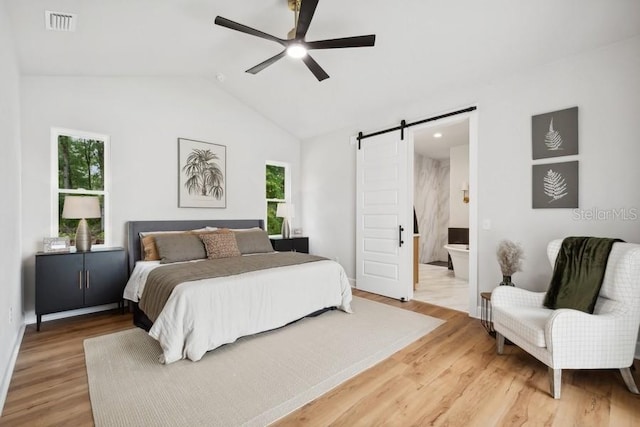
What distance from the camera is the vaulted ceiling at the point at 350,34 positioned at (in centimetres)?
253

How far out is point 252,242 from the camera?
14.0 ft

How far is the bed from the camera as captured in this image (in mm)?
2426

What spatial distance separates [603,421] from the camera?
1771mm

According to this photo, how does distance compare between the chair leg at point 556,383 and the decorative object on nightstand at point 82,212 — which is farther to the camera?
the decorative object on nightstand at point 82,212

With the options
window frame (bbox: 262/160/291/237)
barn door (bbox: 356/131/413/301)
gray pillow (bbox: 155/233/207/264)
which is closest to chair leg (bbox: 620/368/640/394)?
barn door (bbox: 356/131/413/301)

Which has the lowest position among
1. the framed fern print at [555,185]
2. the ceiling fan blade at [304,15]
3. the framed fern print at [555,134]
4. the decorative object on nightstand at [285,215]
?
the decorative object on nightstand at [285,215]

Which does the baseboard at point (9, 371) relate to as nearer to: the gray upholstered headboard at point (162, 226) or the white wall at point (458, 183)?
the gray upholstered headboard at point (162, 226)

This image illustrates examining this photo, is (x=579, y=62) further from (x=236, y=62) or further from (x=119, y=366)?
(x=119, y=366)

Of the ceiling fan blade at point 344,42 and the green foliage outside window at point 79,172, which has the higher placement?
the ceiling fan blade at point 344,42

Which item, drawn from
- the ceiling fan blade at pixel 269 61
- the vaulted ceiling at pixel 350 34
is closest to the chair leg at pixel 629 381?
the vaulted ceiling at pixel 350 34

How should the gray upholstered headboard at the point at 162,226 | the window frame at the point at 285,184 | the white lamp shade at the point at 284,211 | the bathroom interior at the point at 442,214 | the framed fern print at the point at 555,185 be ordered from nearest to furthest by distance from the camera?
the framed fern print at the point at 555,185 → the gray upholstered headboard at the point at 162,226 → the bathroom interior at the point at 442,214 → the white lamp shade at the point at 284,211 → the window frame at the point at 285,184

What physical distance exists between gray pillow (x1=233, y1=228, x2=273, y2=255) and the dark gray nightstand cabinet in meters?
1.39

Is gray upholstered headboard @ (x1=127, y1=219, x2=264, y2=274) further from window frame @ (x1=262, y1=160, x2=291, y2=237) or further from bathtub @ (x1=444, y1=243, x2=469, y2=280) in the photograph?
bathtub @ (x1=444, y1=243, x2=469, y2=280)

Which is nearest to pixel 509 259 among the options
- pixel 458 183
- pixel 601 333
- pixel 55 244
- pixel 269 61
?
pixel 601 333
